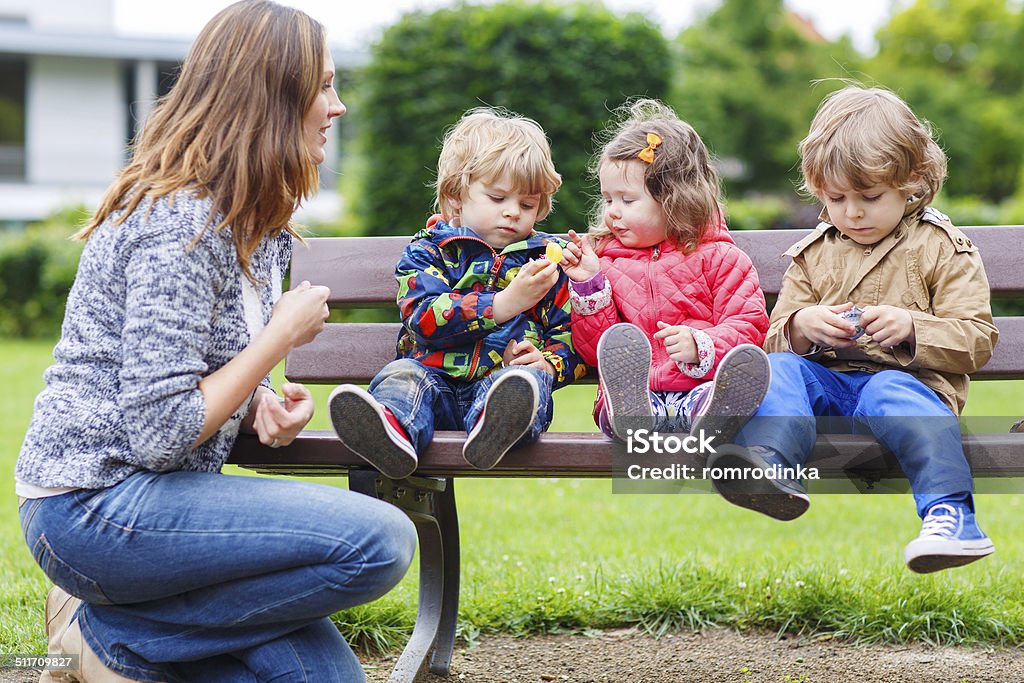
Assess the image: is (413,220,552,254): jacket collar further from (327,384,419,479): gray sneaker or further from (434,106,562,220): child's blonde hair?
(327,384,419,479): gray sneaker

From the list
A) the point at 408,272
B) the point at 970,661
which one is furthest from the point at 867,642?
the point at 408,272

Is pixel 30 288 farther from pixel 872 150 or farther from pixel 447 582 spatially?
pixel 872 150

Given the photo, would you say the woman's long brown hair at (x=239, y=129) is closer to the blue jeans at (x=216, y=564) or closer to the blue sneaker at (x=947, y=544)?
the blue jeans at (x=216, y=564)

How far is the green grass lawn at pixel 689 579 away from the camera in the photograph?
3221 millimetres

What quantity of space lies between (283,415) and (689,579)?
1694 mm

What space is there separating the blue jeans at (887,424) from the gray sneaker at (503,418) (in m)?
0.45

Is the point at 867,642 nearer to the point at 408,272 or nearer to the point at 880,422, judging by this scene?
the point at 880,422

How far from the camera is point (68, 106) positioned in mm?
21125

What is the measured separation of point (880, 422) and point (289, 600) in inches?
48.1

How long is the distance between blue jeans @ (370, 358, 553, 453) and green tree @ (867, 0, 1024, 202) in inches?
1202

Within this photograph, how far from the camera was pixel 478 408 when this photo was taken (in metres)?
2.47

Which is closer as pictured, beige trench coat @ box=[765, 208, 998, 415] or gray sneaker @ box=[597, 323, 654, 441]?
gray sneaker @ box=[597, 323, 654, 441]

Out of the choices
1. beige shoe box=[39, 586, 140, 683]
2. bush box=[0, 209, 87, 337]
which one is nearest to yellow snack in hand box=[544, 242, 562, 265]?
beige shoe box=[39, 586, 140, 683]

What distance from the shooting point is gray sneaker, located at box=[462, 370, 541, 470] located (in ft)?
7.04
